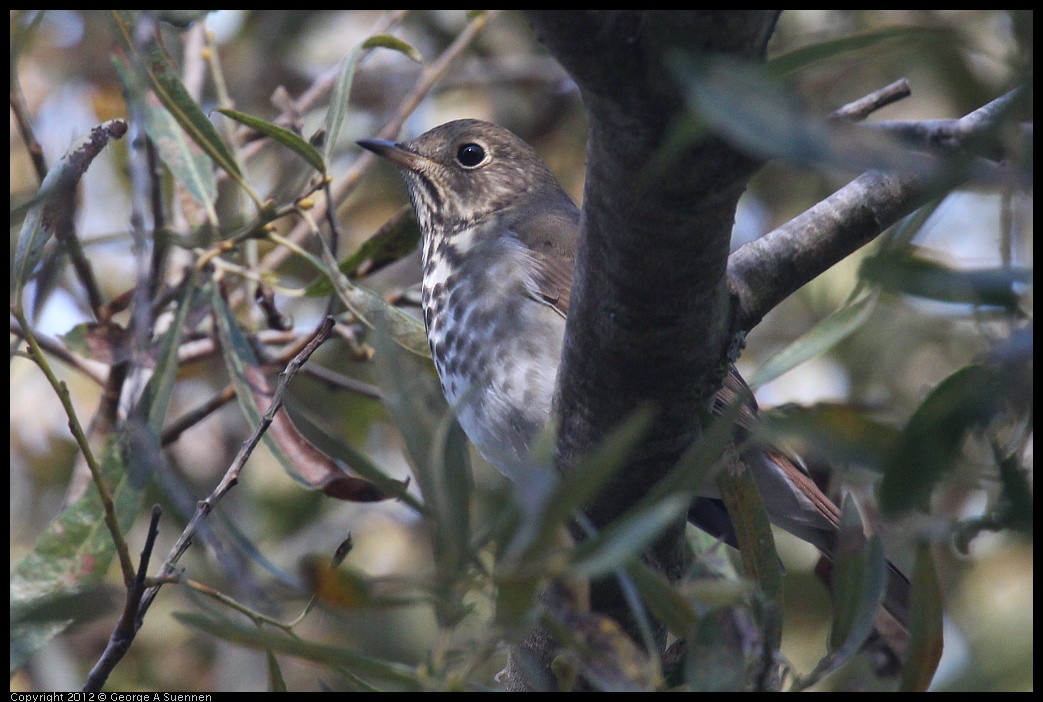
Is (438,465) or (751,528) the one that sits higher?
(438,465)

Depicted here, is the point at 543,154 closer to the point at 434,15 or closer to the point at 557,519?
the point at 434,15

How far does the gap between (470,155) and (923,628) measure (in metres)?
2.86

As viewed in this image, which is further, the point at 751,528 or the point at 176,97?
the point at 176,97

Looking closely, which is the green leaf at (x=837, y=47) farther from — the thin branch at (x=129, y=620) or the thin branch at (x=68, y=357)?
the thin branch at (x=68, y=357)

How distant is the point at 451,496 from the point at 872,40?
77 cm

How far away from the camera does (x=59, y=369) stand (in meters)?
4.25

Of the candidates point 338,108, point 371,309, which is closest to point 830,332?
point 371,309

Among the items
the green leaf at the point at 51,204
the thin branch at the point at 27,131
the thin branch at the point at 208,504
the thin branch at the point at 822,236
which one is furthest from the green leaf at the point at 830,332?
the thin branch at the point at 27,131

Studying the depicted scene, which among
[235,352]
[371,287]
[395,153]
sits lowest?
[371,287]

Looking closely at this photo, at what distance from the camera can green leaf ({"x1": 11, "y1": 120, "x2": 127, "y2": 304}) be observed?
7.16 feet

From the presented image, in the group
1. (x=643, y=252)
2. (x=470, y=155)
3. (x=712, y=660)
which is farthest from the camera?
(x=470, y=155)

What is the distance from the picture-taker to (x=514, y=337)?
119 inches

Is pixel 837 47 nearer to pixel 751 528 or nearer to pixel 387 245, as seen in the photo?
pixel 751 528
